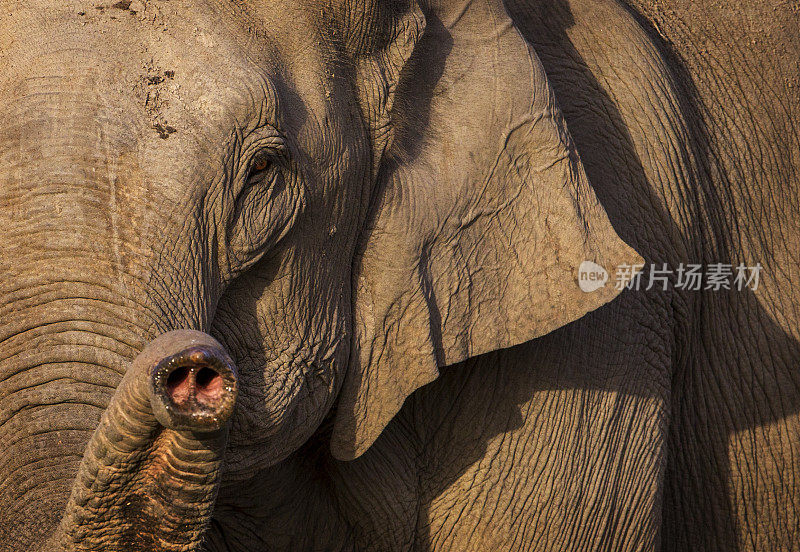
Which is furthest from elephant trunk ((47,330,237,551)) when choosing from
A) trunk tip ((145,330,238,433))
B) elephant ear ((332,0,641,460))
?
elephant ear ((332,0,641,460))

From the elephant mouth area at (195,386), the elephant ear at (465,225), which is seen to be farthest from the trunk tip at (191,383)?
the elephant ear at (465,225)

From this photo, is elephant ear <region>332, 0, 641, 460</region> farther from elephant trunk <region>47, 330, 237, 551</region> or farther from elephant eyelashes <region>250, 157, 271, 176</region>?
elephant trunk <region>47, 330, 237, 551</region>

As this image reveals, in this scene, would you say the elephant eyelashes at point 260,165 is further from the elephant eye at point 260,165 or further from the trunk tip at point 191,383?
the trunk tip at point 191,383

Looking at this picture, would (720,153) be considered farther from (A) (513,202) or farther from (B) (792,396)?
(A) (513,202)

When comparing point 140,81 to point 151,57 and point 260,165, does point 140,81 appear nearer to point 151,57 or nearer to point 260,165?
point 151,57

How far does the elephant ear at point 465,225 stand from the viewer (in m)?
2.56

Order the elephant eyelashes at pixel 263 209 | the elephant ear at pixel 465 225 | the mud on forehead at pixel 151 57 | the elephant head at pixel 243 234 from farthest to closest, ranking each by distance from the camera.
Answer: the elephant ear at pixel 465 225 < the elephant eyelashes at pixel 263 209 < the mud on forehead at pixel 151 57 < the elephant head at pixel 243 234

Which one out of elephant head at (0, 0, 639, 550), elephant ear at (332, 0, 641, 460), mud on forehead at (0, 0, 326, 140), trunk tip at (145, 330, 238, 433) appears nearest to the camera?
trunk tip at (145, 330, 238, 433)

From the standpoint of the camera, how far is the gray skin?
1990 millimetres

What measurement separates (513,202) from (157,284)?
94cm

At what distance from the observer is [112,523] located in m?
1.98

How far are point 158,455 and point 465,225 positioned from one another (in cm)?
97

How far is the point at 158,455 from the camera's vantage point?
1931mm

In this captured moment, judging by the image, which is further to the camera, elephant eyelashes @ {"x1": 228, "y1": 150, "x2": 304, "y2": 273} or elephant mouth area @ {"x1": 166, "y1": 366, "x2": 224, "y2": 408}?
elephant eyelashes @ {"x1": 228, "y1": 150, "x2": 304, "y2": 273}
